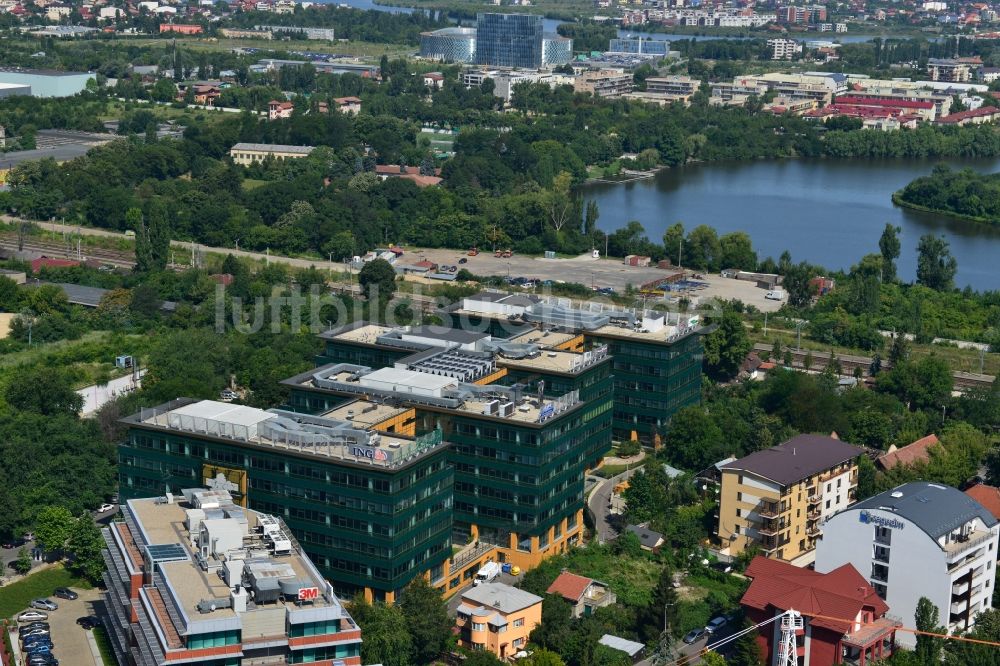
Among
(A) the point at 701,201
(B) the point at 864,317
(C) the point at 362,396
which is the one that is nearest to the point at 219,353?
(C) the point at 362,396

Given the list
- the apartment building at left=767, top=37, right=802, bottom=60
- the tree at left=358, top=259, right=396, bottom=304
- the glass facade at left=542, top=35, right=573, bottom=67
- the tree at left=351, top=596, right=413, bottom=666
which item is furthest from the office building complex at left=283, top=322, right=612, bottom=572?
the apartment building at left=767, top=37, right=802, bottom=60

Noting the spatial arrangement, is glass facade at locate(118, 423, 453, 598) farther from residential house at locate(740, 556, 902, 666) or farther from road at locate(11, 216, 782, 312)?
road at locate(11, 216, 782, 312)

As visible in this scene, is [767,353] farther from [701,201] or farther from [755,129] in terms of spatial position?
[755,129]

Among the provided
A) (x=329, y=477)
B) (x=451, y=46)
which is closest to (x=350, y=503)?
(x=329, y=477)

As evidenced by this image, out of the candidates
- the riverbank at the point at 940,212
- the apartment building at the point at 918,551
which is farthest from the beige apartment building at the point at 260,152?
the apartment building at the point at 918,551

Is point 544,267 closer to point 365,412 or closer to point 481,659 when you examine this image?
point 365,412
